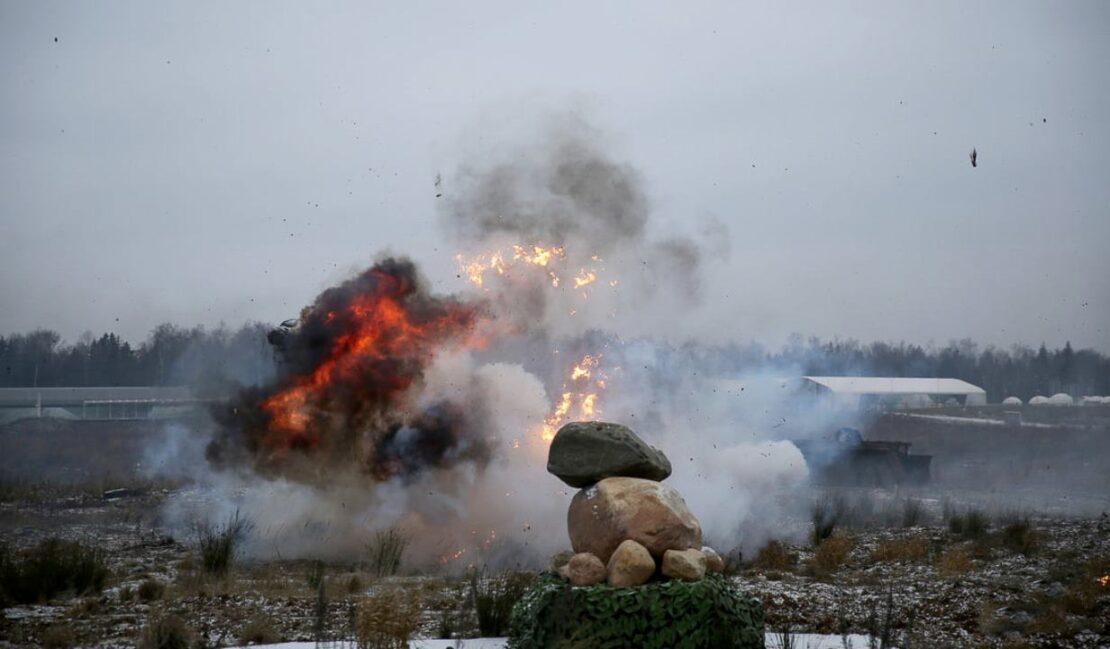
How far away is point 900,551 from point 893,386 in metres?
67.5

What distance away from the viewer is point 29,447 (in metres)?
51.8

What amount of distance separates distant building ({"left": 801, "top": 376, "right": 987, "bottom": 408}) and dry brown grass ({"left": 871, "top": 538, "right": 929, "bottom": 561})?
5573 cm

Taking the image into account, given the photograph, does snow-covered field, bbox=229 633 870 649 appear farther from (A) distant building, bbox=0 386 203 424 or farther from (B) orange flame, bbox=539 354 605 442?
(A) distant building, bbox=0 386 203 424

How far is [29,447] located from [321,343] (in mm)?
33818

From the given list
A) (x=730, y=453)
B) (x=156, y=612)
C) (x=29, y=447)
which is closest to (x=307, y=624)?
(x=156, y=612)

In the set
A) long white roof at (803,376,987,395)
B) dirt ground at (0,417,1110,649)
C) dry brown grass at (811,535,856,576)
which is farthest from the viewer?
long white roof at (803,376,987,395)

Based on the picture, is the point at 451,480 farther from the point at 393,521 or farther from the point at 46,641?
the point at 46,641

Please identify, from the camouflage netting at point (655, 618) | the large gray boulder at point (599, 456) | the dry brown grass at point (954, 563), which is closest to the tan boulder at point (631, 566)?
the camouflage netting at point (655, 618)

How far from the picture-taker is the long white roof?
82250 millimetres

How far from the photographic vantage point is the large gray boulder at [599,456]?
11.6 m

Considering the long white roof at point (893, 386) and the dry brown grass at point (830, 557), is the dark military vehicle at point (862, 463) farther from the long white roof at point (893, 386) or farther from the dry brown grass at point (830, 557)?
the long white roof at point (893, 386)

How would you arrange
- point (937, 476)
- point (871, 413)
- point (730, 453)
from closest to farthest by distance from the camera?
point (730, 453) < point (937, 476) < point (871, 413)

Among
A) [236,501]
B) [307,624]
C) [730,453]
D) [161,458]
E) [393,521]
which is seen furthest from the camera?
[161,458]

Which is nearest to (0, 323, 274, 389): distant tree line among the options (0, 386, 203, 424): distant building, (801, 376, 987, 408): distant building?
(0, 386, 203, 424): distant building
